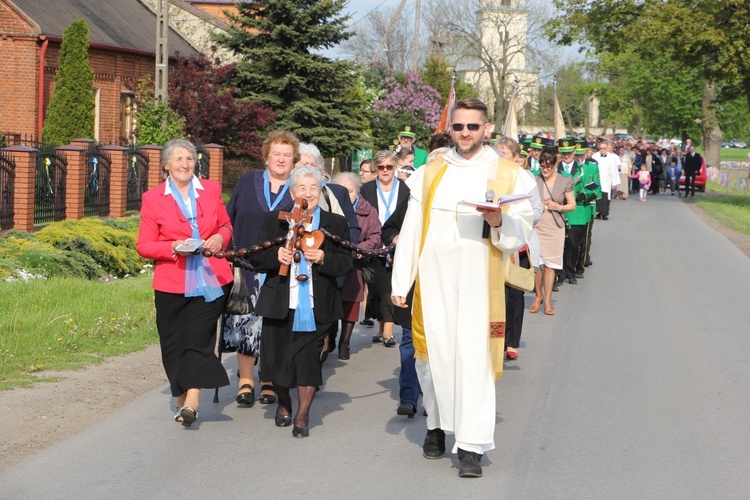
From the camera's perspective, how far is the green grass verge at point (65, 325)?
9.16 metres

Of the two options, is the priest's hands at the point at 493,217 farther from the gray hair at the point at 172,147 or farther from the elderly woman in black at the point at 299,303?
the gray hair at the point at 172,147

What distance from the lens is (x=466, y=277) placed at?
6.49 m

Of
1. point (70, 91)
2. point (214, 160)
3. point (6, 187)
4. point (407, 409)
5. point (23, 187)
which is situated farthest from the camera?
point (70, 91)

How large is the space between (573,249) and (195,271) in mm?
9914

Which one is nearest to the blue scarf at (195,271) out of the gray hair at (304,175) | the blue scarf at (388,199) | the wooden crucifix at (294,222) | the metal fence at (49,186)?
the wooden crucifix at (294,222)

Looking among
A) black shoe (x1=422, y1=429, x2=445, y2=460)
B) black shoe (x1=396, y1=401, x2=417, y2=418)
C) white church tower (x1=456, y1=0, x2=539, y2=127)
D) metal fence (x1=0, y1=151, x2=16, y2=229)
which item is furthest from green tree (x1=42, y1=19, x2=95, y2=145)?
white church tower (x1=456, y1=0, x2=539, y2=127)

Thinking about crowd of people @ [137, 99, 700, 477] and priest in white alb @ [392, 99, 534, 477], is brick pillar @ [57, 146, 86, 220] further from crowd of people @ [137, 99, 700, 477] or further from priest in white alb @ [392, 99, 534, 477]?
priest in white alb @ [392, 99, 534, 477]

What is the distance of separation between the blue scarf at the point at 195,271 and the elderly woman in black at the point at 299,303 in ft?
1.03

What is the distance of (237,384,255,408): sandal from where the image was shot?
27.0 feet

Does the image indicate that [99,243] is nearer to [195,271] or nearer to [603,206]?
[195,271]

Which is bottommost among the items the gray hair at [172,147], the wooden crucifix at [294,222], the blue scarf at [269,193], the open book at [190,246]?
the open book at [190,246]

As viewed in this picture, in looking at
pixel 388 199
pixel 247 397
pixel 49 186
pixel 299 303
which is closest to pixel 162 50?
pixel 49 186

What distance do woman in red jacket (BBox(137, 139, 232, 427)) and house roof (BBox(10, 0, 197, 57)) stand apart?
2465 centimetres

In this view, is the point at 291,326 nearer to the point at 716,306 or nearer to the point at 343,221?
the point at 343,221
